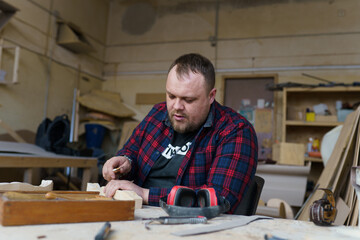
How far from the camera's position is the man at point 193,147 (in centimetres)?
138

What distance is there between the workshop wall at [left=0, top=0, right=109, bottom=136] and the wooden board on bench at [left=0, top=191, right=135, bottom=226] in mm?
4068

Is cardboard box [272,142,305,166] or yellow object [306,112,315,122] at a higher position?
yellow object [306,112,315,122]

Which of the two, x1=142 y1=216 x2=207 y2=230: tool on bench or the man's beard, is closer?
x1=142 y1=216 x2=207 y2=230: tool on bench

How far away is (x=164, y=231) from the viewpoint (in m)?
0.82

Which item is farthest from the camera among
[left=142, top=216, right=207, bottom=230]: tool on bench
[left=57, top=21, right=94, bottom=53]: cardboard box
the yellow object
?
[left=57, top=21, right=94, bottom=53]: cardboard box

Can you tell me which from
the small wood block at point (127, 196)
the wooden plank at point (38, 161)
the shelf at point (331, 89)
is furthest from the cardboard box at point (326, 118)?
the small wood block at point (127, 196)

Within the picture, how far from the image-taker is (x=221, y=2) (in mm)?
6191

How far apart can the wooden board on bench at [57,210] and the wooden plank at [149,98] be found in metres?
5.27

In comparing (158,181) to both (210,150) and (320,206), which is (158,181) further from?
(320,206)

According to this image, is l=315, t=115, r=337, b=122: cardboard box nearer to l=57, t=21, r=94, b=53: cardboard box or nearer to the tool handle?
l=57, t=21, r=94, b=53: cardboard box

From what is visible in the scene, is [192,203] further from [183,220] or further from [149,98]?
[149,98]

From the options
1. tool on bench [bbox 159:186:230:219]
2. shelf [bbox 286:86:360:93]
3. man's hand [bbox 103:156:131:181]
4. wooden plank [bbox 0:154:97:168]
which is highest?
shelf [bbox 286:86:360:93]

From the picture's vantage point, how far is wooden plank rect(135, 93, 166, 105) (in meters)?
6.22

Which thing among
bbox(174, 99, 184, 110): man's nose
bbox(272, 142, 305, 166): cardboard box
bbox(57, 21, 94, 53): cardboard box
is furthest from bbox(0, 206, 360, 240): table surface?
bbox(57, 21, 94, 53): cardboard box
